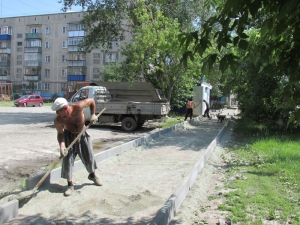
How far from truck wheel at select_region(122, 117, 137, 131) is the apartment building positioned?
1567 inches

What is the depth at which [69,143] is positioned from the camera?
516 cm

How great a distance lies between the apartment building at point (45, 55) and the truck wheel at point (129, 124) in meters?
39.8

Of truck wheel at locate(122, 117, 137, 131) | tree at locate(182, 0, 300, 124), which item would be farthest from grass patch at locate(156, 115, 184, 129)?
tree at locate(182, 0, 300, 124)

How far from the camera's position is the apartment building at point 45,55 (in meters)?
54.8

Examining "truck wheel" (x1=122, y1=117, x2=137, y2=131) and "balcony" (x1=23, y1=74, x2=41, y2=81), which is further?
"balcony" (x1=23, y1=74, x2=41, y2=81)

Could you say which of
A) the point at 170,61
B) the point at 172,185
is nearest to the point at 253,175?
the point at 172,185

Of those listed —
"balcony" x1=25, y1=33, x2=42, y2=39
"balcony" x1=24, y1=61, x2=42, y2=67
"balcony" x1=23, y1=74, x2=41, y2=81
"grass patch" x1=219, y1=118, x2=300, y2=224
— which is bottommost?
"grass patch" x1=219, y1=118, x2=300, y2=224

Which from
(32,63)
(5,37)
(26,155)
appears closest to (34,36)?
(32,63)

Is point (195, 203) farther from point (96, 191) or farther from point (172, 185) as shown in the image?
point (96, 191)

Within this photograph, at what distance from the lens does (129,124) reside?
47.9ft

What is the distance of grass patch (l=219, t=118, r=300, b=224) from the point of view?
4.22 metres

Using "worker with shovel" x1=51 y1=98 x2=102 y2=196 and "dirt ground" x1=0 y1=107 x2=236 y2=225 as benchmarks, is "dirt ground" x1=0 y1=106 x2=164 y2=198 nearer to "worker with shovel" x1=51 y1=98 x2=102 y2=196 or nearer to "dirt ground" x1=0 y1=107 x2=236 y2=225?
"dirt ground" x1=0 y1=107 x2=236 y2=225

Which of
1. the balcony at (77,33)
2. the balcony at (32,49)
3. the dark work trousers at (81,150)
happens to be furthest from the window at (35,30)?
the dark work trousers at (81,150)

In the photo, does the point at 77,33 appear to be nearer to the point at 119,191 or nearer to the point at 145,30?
the point at 145,30
